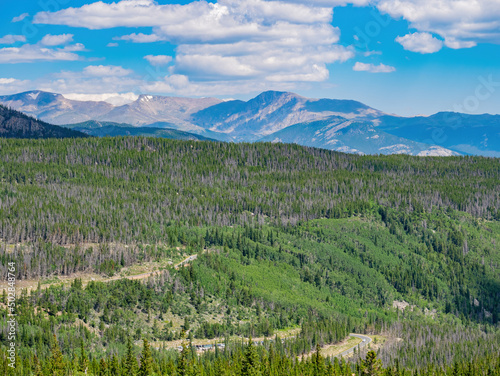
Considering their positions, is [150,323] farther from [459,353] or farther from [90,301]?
[459,353]

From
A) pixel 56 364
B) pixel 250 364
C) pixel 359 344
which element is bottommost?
pixel 359 344

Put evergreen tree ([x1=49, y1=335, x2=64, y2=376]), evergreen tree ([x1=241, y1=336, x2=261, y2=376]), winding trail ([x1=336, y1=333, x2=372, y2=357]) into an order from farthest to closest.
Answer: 1. winding trail ([x1=336, y1=333, x2=372, y2=357])
2. evergreen tree ([x1=241, y1=336, x2=261, y2=376])
3. evergreen tree ([x1=49, y1=335, x2=64, y2=376])

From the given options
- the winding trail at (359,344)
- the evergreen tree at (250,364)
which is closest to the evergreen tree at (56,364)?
the evergreen tree at (250,364)

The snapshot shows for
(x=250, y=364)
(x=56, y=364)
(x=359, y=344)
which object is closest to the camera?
(x=56, y=364)

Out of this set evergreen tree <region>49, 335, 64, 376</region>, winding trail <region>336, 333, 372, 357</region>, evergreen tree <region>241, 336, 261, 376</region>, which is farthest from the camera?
winding trail <region>336, 333, 372, 357</region>

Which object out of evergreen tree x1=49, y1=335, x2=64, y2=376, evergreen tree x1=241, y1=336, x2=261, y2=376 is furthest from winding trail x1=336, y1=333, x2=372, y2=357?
evergreen tree x1=49, y1=335, x2=64, y2=376

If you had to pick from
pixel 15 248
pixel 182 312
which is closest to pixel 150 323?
pixel 182 312

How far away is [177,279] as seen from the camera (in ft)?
653

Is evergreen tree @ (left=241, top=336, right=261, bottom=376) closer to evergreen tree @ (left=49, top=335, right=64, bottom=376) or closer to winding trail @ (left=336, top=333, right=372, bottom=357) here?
evergreen tree @ (left=49, top=335, right=64, bottom=376)

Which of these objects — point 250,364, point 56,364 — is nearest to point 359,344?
point 250,364

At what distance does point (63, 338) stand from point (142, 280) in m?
47.6

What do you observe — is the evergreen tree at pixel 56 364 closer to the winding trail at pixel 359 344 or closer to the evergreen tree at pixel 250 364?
the evergreen tree at pixel 250 364

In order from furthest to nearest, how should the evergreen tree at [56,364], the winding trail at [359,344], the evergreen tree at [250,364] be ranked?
the winding trail at [359,344] < the evergreen tree at [250,364] < the evergreen tree at [56,364]

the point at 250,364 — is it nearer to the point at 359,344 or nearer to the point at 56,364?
the point at 56,364
